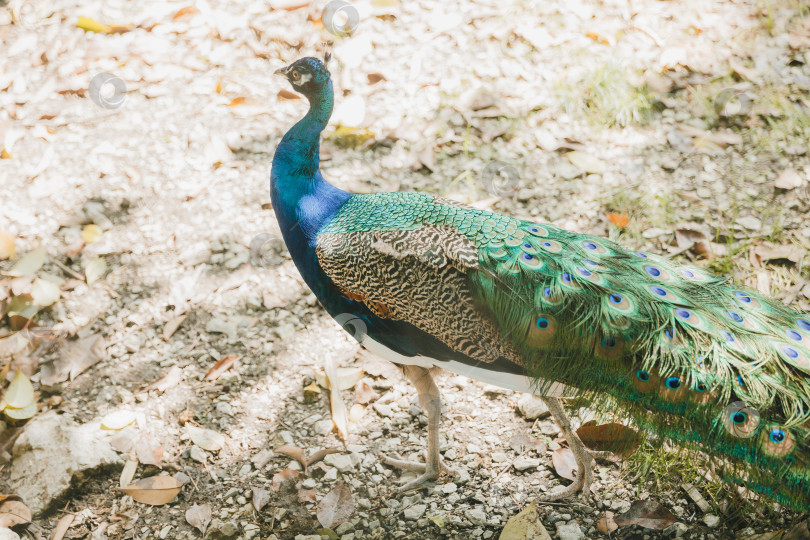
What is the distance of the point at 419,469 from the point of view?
8.97 feet

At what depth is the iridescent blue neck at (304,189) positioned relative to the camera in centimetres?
266

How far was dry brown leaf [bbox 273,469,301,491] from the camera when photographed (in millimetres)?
2691

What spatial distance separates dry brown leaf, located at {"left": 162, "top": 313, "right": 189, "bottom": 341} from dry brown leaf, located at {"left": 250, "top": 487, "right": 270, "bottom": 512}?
3.03 feet

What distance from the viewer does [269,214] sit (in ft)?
12.3

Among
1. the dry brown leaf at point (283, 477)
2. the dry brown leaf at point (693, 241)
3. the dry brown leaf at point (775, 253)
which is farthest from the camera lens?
the dry brown leaf at point (693, 241)

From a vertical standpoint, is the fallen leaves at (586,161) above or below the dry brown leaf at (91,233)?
above

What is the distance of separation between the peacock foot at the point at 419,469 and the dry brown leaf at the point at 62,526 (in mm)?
1173

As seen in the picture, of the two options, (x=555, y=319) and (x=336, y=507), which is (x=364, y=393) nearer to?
(x=336, y=507)

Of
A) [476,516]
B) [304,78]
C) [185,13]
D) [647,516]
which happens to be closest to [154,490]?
[476,516]

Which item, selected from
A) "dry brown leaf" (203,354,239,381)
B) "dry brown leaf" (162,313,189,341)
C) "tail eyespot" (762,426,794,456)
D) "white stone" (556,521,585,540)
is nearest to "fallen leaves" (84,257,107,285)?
"dry brown leaf" (162,313,189,341)

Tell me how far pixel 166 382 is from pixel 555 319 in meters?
1.78

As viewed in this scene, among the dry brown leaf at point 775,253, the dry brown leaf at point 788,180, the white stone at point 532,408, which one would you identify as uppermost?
the dry brown leaf at point 788,180

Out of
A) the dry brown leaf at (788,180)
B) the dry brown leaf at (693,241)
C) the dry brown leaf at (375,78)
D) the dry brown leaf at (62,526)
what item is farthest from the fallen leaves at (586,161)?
the dry brown leaf at (62,526)

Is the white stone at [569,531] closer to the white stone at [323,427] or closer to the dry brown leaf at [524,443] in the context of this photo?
the dry brown leaf at [524,443]
